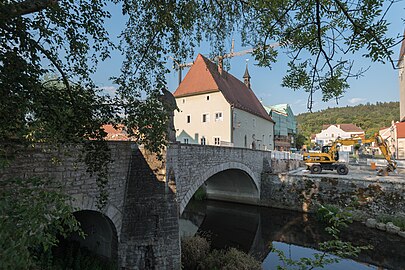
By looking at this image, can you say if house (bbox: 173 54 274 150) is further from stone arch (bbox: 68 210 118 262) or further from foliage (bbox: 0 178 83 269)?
foliage (bbox: 0 178 83 269)

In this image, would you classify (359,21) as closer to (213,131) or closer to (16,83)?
(16,83)

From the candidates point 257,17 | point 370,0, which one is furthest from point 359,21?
point 257,17

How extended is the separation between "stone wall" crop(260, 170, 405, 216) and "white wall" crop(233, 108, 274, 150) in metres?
5.85

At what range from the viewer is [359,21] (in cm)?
211

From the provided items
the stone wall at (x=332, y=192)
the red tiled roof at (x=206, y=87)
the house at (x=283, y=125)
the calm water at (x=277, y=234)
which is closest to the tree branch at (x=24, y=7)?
the calm water at (x=277, y=234)

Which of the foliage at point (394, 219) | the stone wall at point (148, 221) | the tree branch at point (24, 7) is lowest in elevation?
the foliage at point (394, 219)

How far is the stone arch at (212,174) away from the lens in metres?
8.36

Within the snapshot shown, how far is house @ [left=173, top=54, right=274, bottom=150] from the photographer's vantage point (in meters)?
20.5

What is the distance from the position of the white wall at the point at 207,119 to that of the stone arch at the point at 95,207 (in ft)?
45.7

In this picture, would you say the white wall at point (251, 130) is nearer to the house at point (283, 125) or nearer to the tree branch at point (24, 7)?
the house at point (283, 125)

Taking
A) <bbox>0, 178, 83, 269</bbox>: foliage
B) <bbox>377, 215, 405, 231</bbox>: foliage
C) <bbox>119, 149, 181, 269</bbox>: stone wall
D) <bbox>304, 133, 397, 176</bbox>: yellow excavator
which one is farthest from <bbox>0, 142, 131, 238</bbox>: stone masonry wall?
<bbox>304, 133, 397, 176</bbox>: yellow excavator

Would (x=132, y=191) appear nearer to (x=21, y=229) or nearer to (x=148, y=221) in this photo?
(x=148, y=221)

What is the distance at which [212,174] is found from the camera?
10.4m

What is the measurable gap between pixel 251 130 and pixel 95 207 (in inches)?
791
